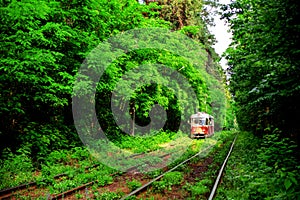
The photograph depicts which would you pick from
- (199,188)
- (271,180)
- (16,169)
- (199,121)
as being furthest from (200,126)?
(271,180)

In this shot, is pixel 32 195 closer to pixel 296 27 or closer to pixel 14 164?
pixel 14 164

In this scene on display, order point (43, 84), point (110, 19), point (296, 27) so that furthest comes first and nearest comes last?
point (110, 19) < point (43, 84) < point (296, 27)

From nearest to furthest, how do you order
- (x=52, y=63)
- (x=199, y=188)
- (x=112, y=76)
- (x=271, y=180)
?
(x=271, y=180) < (x=199, y=188) < (x=52, y=63) < (x=112, y=76)

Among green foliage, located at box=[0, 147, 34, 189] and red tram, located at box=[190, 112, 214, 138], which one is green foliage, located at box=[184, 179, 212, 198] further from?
red tram, located at box=[190, 112, 214, 138]

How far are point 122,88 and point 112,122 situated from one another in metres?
4.88

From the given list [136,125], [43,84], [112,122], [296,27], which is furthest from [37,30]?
[136,125]

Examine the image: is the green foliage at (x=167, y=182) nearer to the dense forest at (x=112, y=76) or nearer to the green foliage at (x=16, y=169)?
the dense forest at (x=112, y=76)

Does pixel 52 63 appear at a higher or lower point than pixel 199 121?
higher

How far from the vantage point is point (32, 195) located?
7738 mm

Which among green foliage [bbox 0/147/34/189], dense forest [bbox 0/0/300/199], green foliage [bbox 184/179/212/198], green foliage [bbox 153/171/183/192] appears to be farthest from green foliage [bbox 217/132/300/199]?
green foliage [bbox 0/147/34/189]

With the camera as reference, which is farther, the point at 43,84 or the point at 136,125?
the point at 136,125

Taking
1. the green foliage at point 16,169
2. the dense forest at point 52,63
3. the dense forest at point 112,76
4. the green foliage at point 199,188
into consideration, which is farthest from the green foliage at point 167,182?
the dense forest at point 52,63

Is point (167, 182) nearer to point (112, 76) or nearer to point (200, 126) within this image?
point (112, 76)

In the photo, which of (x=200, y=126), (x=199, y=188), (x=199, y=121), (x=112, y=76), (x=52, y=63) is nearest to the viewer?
(x=199, y=188)
